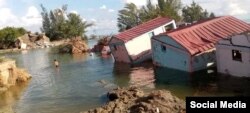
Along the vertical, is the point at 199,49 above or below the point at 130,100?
above

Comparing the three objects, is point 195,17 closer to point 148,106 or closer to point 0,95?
point 0,95

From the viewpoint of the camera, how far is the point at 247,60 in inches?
1157

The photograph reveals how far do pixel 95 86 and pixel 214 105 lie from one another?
22.0 meters

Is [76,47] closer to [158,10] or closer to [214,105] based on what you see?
[158,10]

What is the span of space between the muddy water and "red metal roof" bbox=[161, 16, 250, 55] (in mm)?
2303

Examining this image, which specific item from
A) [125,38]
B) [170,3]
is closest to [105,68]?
[125,38]

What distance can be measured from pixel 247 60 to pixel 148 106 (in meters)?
11.6

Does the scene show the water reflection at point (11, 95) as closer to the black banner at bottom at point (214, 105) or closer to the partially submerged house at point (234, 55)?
the partially submerged house at point (234, 55)

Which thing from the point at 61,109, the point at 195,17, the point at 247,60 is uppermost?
the point at 195,17

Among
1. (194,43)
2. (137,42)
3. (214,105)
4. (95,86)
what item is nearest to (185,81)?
(194,43)

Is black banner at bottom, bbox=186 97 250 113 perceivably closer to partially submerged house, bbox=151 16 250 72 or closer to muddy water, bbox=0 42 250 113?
muddy water, bbox=0 42 250 113

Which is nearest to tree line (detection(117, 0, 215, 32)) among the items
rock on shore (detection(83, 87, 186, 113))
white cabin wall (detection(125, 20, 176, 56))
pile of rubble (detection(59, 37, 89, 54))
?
pile of rubble (detection(59, 37, 89, 54))

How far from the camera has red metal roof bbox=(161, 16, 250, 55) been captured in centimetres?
3522

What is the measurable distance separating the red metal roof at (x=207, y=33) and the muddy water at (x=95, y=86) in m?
2.30
